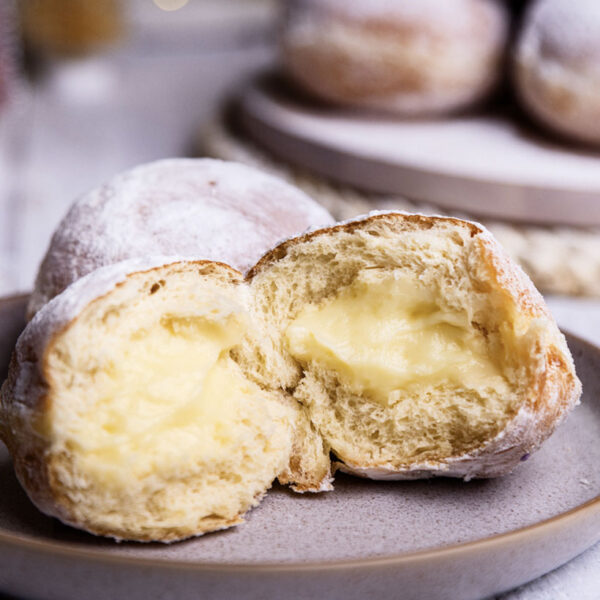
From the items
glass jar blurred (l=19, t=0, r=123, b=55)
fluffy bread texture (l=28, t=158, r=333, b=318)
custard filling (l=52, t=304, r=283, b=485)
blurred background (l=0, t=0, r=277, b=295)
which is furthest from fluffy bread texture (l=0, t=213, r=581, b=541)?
glass jar blurred (l=19, t=0, r=123, b=55)

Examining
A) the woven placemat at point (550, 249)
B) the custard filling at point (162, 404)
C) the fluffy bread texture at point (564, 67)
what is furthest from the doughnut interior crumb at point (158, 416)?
A: the fluffy bread texture at point (564, 67)

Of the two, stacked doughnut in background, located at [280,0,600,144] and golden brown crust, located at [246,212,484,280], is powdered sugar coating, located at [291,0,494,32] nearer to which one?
stacked doughnut in background, located at [280,0,600,144]

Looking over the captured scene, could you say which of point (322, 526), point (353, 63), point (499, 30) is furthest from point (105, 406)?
point (499, 30)

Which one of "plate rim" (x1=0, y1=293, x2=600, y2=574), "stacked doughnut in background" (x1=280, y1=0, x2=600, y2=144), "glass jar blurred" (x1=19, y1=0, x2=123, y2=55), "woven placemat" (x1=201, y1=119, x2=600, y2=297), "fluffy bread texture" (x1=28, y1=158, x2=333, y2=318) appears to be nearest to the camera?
"plate rim" (x1=0, y1=293, x2=600, y2=574)

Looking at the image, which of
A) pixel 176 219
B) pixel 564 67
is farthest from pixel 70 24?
pixel 176 219

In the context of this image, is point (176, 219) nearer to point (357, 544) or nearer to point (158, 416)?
point (158, 416)
